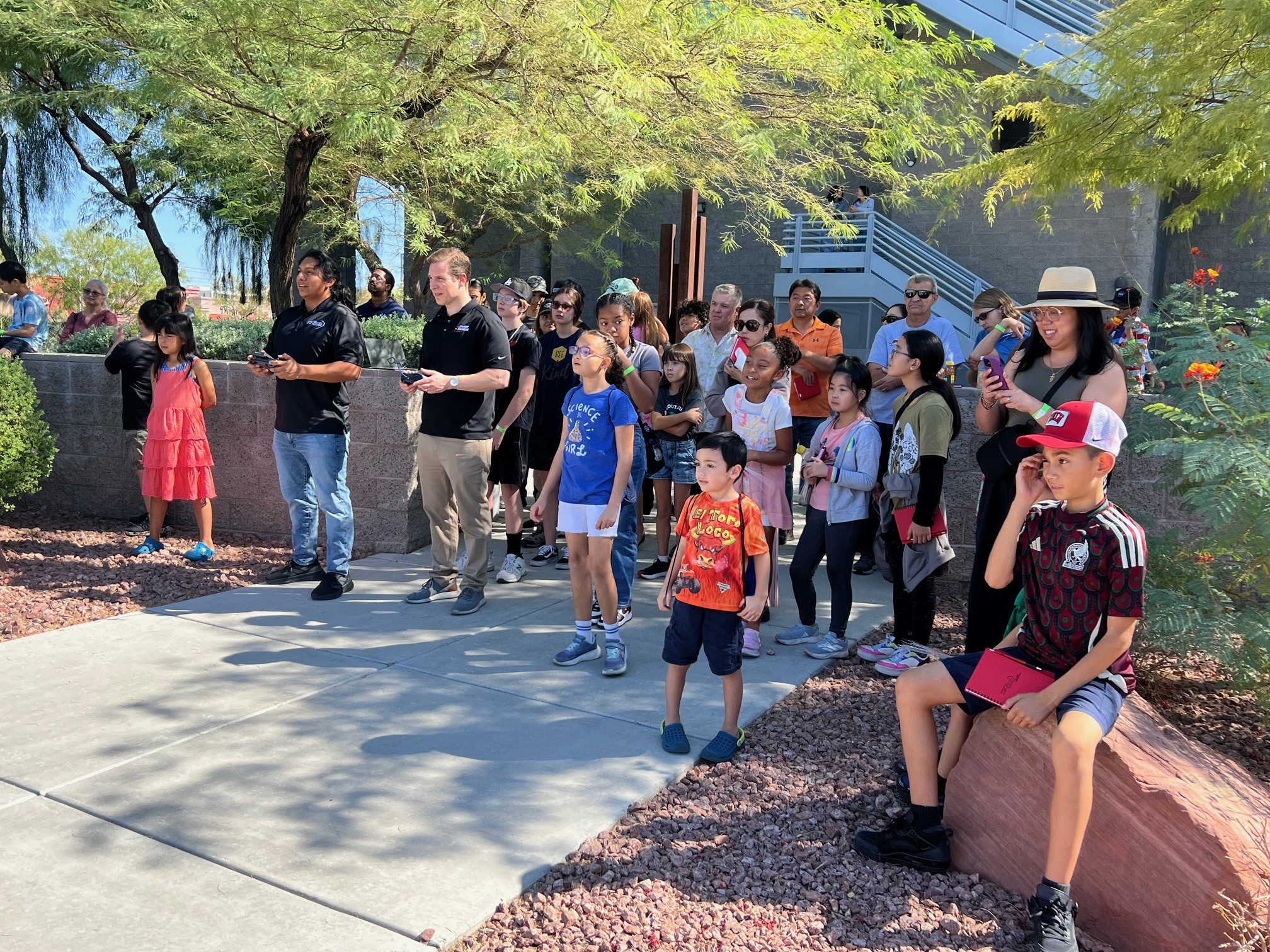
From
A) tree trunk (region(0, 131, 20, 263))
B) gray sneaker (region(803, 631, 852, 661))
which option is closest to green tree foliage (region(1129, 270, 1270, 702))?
gray sneaker (region(803, 631, 852, 661))

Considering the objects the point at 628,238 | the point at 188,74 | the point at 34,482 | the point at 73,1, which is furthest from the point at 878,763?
the point at 628,238

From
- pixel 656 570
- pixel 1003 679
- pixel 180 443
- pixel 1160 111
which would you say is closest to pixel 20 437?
pixel 180 443

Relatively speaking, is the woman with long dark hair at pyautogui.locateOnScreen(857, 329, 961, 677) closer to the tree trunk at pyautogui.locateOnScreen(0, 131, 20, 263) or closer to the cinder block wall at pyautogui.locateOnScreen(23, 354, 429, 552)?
the cinder block wall at pyautogui.locateOnScreen(23, 354, 429, 552)

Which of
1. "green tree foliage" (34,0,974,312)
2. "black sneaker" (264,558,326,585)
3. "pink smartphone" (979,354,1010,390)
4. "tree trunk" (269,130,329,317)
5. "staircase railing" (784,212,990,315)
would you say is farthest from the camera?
"staircase railing" (784,212,990,315)

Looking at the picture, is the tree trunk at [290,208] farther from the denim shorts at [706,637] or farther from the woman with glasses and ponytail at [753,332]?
the denim shorts at [706,637]

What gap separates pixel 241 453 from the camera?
26.4ft

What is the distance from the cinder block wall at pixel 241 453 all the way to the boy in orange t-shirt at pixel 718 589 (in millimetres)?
3808

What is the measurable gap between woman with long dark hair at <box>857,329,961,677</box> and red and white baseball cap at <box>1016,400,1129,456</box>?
1.93 m

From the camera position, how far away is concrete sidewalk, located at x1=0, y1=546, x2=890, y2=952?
301 centimetres

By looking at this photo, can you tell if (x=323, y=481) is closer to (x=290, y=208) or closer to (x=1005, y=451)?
(x=290, y=208)

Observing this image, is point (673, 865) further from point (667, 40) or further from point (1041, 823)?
point (667, 40)

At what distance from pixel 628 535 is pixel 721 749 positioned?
6.22ft

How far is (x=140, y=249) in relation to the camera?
35.1 meters

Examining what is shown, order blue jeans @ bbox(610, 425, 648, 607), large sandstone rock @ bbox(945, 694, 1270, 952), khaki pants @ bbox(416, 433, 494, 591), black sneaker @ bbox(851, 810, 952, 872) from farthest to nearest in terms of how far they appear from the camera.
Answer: khaki pants @ bbox(416, 433, 494, 591), blue jeans @ bbox(610, 425, 648, 607), black sneaker @ bbox(851, 810, 952, 872), large sandstone rock @ bbox(945, 694, 1270, 952)
